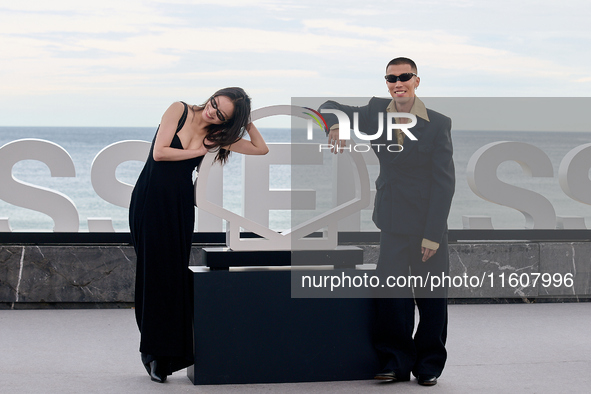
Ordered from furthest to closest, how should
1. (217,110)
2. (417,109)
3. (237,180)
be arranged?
(237,180), (417,109), (217,110)

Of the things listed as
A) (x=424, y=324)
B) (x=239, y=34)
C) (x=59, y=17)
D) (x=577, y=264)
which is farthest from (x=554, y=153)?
(x=424, y=324)

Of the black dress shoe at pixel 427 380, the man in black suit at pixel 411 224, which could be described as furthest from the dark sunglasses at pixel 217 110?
the black dress shoe at pixel 427 380

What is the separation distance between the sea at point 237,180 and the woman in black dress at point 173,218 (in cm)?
957

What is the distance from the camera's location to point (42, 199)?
5578 millimetres

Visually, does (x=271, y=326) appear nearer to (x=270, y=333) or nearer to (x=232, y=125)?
(x=270, y=333)

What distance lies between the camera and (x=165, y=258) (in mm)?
3523

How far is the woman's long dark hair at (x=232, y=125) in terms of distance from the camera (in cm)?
347

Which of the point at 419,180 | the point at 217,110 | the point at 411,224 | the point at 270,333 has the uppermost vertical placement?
the point at 217,110

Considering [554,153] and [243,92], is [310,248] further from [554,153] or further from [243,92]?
[554,153]

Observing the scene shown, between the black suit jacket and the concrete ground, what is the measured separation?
2.51ft

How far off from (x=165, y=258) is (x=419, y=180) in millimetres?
1249

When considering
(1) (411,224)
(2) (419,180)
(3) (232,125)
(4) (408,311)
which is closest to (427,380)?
(4) (408,311)

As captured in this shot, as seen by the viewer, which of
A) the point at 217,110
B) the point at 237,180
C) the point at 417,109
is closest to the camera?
the point at 217,110

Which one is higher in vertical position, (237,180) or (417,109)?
(417,109)
